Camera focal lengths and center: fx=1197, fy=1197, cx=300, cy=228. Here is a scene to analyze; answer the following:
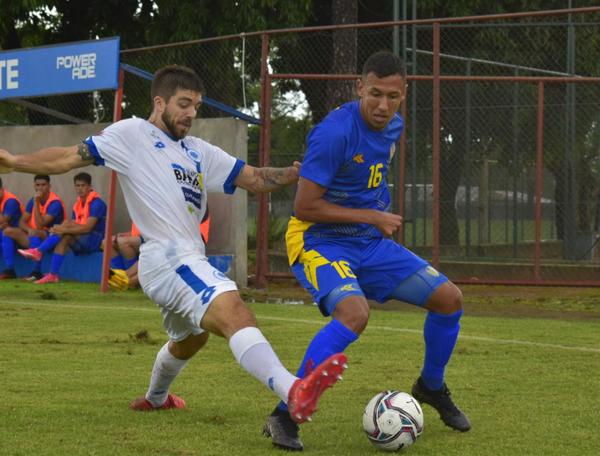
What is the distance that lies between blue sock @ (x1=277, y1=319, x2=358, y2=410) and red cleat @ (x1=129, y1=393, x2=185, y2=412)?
1217mm

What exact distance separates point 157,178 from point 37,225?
11781 millimetres

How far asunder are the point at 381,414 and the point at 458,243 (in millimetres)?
12199

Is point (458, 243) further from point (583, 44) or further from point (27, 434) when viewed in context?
point (27, 434)

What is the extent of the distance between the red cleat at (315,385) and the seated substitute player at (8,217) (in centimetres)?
1308

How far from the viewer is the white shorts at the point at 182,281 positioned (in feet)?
18.8

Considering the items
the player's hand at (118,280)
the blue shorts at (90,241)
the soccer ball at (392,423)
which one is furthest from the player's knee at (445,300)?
the blue shorts at (90,241)

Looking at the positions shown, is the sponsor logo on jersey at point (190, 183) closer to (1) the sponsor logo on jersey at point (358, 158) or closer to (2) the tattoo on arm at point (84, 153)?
(2) the tattoo on arm at point (84, 153)

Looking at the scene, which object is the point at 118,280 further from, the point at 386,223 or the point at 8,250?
the point at 386,223

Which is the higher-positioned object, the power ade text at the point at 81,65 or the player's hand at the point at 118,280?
the power ade text at the point at 81,65

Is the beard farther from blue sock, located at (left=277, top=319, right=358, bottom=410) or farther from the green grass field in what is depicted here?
the green grass field

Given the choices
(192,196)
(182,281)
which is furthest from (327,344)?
(192,196)

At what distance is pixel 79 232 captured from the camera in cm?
1655

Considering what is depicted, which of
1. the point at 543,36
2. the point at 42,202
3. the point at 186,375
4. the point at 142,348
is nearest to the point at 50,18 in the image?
the point at 42,202

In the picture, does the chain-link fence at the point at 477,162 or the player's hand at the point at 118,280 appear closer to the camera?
the player's hand at the point at 118,280
